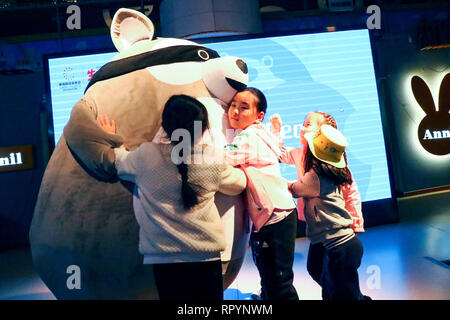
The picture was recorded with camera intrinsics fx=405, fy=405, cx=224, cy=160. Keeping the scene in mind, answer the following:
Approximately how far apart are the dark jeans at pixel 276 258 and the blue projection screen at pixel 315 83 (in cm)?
216

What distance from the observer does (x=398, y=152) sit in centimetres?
534

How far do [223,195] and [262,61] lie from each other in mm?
2507

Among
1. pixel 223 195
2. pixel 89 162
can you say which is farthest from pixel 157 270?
pixel 89 162

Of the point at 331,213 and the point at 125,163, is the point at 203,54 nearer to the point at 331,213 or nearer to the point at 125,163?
the point at 125,163

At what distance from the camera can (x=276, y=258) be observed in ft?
5.16

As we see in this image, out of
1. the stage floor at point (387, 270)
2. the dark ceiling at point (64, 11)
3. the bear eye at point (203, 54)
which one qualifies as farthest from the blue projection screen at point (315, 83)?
the bear eye at point (203, 54)

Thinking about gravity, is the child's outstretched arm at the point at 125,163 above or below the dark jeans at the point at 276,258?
above

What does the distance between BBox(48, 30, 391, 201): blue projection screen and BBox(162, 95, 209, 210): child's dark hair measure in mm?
2402

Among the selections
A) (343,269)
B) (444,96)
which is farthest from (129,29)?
(444,96)

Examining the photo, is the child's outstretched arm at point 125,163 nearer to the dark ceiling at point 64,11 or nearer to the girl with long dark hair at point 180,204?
the girl with long dark hair at point 180,204

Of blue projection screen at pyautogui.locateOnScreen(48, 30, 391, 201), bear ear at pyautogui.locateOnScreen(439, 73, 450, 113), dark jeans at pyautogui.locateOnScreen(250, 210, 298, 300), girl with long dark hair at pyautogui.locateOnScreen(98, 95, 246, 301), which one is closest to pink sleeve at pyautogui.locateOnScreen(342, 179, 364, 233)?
dark jeans at pyautogui.locateOnScreen(250, 210, 298, 300)

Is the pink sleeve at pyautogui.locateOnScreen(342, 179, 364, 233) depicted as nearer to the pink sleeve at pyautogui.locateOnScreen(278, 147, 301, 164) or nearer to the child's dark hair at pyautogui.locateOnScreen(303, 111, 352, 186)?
the child's dark hair at pyautogui.locateOnScreen(303, 111, 352, 186)

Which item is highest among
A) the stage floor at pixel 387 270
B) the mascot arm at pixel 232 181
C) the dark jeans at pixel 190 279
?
the mascot arm at pixel 232 181

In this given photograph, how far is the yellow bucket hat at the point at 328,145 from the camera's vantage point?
166 cm
